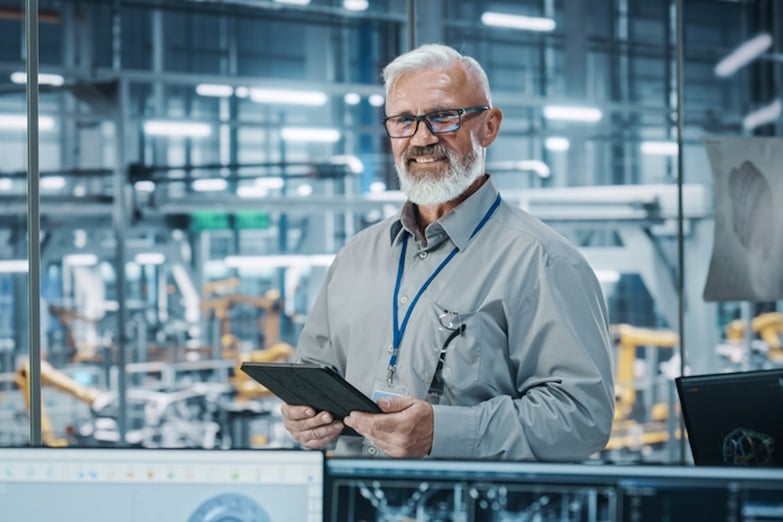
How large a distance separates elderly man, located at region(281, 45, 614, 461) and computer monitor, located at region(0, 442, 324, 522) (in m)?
0.49

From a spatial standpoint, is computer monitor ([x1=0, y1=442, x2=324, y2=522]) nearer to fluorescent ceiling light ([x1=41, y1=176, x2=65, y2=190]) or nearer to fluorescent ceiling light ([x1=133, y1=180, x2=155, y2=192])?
fluorescent ceiling light ([x1=133, y1=180, x2=155, y2=192])

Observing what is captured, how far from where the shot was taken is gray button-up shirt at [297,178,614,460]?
4.95ft

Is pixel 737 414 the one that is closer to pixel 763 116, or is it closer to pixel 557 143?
pixel 557 143

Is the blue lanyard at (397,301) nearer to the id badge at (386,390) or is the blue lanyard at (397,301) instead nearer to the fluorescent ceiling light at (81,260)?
the id badge at (386,390)

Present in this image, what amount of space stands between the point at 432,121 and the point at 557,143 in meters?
7.10

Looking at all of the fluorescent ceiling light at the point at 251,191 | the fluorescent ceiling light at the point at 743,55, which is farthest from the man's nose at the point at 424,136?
the fluorescent ceiling light at the point at 743,55

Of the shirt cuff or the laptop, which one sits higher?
the laptop

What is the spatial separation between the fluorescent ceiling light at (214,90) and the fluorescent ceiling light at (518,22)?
2334 millimetres

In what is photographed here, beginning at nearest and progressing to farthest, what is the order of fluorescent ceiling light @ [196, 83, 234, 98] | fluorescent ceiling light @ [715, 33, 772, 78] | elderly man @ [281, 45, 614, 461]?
1. elderly man @ [281, 45, 614, 461]
2. fluorescent ceiling light @ [196, 83, 234, 98]
3. fluorescent ceiling light @ [715, 33, 772, 78]

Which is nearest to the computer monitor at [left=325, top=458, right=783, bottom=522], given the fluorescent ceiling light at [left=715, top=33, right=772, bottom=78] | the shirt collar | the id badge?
the id badge

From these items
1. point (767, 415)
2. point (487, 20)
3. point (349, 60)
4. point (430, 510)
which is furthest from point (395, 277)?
point (487, 20)

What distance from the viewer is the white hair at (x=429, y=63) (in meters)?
1.68

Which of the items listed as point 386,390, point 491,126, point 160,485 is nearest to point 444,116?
point 491,126

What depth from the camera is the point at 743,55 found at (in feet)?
29.5
